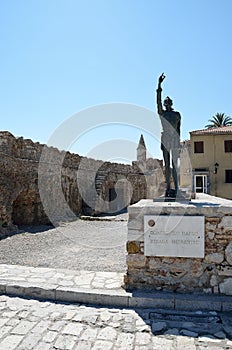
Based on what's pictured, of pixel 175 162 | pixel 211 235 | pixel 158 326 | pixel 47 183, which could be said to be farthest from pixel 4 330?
pixel 47 183

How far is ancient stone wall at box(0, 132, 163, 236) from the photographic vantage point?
8.97 m

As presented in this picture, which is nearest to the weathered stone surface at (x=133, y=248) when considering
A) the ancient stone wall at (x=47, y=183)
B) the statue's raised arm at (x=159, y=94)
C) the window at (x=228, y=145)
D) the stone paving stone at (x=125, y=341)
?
the stone paving stone at (x=125, y=341)

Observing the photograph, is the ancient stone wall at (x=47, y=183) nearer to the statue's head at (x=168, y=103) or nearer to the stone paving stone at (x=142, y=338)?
the statue's head at (x=168, y=103)

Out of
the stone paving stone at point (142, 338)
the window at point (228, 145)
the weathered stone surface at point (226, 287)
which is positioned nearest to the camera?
the stone paving stone at point (142, 338)

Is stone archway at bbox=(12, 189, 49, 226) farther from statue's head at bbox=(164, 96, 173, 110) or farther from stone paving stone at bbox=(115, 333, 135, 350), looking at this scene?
stone paving stone at bbox=(115, 333, 135, 350)

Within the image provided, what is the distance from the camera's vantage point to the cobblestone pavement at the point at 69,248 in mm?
5124

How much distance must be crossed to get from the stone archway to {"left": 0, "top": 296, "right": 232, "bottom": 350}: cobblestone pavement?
6.80 metres

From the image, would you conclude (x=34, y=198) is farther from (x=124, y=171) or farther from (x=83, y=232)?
(x=124, y=171)

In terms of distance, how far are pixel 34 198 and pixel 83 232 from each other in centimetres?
262

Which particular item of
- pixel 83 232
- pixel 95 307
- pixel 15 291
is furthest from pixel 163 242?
pixel 83 232

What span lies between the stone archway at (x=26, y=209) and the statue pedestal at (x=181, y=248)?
702 cm

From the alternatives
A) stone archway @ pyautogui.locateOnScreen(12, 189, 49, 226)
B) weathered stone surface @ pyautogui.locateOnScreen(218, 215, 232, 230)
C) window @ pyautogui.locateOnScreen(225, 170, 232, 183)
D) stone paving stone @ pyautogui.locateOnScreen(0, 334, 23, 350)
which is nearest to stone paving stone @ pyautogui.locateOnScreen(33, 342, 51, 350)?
stone paving stone @ pyautogui.locateOnScreen(0, 334, 23, 350)

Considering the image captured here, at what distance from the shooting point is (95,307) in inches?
135

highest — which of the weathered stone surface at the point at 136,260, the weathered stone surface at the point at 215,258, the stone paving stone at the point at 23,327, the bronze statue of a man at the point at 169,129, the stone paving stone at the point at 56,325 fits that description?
the bronze statue of a man at the point at 169,129
